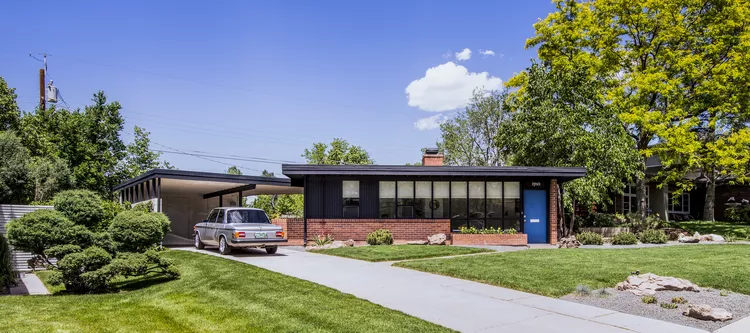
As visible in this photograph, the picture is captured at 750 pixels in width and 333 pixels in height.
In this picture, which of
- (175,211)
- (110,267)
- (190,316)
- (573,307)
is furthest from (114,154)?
(573,307)

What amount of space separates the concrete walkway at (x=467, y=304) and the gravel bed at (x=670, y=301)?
14.4 inches

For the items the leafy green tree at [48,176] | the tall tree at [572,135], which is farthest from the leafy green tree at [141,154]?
the tall tree at [572,135]

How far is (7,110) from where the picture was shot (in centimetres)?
3466

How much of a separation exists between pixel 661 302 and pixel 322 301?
551cm

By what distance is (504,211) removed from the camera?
21203mm

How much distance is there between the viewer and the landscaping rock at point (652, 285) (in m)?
9.60

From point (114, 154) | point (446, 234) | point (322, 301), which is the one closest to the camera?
point (322, 301)

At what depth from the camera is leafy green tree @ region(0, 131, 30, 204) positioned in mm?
27266

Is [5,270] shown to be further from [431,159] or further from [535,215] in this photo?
[535,215]

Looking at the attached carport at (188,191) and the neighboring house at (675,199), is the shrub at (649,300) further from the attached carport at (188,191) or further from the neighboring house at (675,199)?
the neighboring house at (675,199)

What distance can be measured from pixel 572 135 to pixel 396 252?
1187 centimetres

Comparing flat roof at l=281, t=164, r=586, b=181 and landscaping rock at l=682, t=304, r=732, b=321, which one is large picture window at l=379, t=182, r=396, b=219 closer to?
flat roof at l=281, t=164, r=586, b=181

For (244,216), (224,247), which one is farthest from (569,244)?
(224,247)

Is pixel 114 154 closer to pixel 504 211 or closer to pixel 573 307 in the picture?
pixel 504 211
